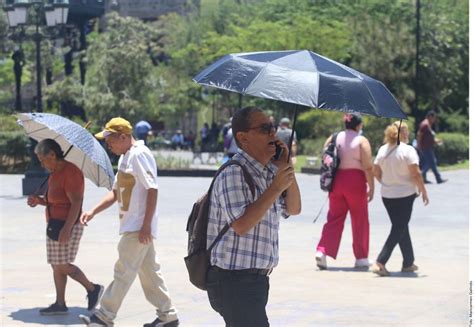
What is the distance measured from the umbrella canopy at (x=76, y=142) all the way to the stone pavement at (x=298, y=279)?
117 cm

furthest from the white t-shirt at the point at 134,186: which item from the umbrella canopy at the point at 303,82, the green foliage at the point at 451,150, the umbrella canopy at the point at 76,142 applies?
the green foliage at the point at 451,150

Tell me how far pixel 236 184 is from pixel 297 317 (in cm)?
390

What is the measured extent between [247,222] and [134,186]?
2.93 meters

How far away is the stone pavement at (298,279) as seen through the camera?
8.84m

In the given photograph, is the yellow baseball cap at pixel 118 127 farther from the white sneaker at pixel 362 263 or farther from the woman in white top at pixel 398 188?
the white sneaker at pixel 362 263

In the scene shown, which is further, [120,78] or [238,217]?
[120,78]

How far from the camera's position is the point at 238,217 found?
5.08 metres

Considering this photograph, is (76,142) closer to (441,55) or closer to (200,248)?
(200,248)

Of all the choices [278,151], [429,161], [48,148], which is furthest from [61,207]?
[429,161]

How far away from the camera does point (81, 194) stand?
340 inches

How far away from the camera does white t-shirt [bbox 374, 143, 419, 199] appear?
11.2 m

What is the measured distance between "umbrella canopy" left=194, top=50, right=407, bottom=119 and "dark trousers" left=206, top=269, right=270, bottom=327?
0.90m

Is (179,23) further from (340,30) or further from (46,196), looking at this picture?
(46,196)

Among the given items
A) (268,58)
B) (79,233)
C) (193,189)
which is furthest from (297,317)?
(193,189)
